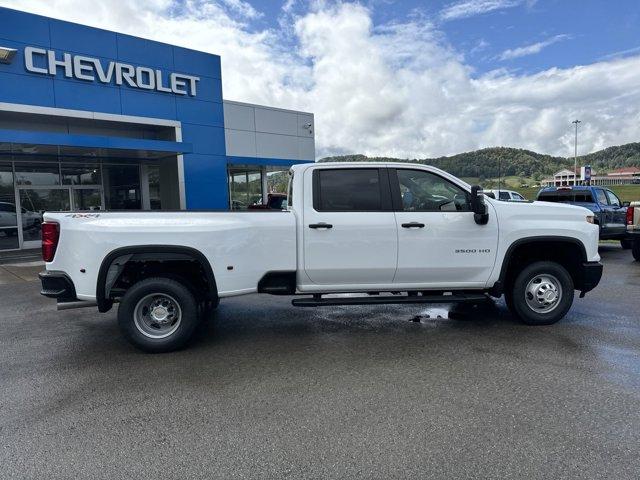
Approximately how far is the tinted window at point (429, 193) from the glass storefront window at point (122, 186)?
1548 centimetres

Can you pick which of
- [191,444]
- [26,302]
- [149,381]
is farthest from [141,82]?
[191,444]

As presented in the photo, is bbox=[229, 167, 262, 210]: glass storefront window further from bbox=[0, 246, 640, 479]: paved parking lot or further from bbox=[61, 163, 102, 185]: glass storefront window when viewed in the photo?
bbox=[0, 246, 640, 479]: paved parking lot

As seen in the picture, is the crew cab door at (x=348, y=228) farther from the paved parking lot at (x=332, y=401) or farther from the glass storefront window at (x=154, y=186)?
the glass storefront window at (x=154, y=186)

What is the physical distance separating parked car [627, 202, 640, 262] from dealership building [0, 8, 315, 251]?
28.6 feet

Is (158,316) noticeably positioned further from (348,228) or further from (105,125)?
(105,125)

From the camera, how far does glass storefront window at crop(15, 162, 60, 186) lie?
15862 millimetres

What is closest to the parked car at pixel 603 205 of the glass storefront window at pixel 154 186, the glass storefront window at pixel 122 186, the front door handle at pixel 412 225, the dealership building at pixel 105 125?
the dealership building at pixel 105 125

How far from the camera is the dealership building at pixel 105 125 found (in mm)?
13828

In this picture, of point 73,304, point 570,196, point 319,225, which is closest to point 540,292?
point 319,225

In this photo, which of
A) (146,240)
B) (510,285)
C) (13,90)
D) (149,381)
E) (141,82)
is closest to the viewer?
(149,381)

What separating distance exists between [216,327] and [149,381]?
6.12 ft

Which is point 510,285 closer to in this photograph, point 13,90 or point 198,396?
point 198,396

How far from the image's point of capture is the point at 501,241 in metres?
5.60

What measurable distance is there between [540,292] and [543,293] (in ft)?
0.13
